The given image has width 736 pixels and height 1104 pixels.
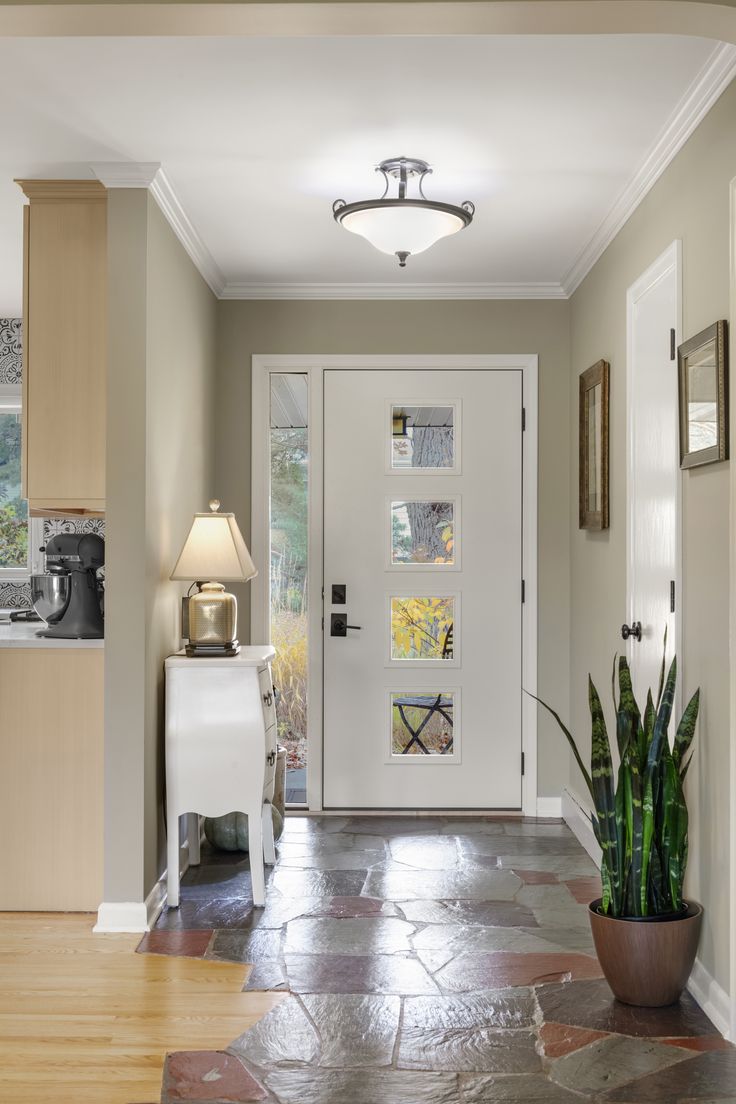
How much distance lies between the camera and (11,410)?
5.91 metres

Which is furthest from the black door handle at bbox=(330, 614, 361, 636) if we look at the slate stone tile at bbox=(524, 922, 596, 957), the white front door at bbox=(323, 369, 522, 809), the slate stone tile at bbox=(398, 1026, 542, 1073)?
the slate stone tile at bbox=(398, 1026, 542, 1073)

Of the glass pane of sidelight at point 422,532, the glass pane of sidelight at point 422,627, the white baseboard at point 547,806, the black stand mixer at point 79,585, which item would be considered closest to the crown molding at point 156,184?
the black stand mixer at point 79,585

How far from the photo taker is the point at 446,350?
16.1ft

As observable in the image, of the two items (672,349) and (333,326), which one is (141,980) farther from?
(333,326)

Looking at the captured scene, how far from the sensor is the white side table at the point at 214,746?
11.6 ft

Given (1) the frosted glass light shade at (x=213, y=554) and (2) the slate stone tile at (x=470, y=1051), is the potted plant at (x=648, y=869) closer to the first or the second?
(2) the slate stone tile at (x=470, y=1051)

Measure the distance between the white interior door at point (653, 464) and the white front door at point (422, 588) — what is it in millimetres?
1302

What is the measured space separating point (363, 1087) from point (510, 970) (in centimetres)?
80

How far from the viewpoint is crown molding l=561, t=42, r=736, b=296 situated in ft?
8.58

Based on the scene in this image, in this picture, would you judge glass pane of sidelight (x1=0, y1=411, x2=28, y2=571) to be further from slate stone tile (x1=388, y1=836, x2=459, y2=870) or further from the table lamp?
slate stone tile (x1=388, y1=836, x2=459, y2=870)

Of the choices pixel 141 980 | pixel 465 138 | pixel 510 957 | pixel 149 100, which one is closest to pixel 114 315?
pixel 149 100

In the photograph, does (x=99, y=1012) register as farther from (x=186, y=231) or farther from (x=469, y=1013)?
(x=186, y=231)

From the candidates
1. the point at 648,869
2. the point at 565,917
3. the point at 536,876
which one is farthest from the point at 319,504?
the point at 648,869

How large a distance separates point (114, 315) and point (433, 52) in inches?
54.1
